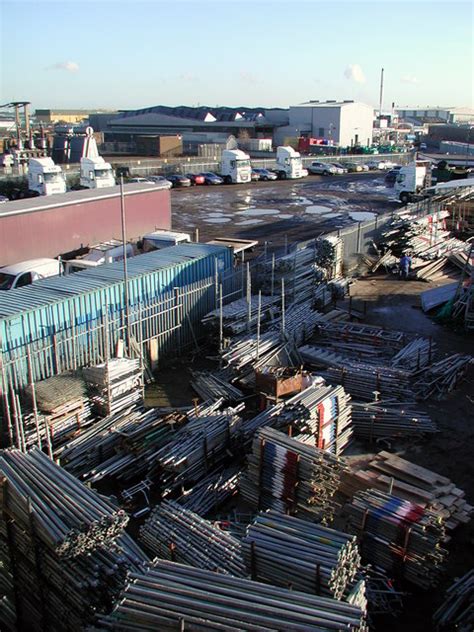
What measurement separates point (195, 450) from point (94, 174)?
109 ft

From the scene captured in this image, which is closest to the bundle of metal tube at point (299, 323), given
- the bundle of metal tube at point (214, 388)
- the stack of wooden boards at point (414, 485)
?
the bundle of metal tube at point (214, 388)

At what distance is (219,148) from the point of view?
71562 millimetres

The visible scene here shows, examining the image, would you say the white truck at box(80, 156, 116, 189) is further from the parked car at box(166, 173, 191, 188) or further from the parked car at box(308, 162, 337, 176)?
the parked car at box(308, 162, 337, 176)

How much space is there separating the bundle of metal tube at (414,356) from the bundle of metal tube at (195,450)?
5.70 meters

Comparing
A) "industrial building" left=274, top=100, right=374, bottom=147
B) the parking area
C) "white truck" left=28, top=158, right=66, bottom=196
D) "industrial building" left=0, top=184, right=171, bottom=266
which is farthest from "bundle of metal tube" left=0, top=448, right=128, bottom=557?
"industrial building" left=274, top=100, right=374, bottom=147

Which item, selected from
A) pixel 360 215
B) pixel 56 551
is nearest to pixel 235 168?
pixel 360 215

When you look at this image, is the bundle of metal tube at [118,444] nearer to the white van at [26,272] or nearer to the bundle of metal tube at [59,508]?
the bundle of metal tube at [59,508]

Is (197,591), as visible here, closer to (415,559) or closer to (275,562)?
(275,562)

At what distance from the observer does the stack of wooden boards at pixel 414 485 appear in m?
10.4

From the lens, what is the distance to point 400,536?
9.39 m

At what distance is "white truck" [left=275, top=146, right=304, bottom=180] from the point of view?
60.8 meters

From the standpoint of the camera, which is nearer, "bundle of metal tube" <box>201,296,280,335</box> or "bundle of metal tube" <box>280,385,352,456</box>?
"bundle of metal tube" <box>280,385,352,456</box>

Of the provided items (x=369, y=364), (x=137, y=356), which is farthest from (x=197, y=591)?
(x=369, y=364)

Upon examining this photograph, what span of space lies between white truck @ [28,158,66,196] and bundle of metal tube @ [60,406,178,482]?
93.1 ft
